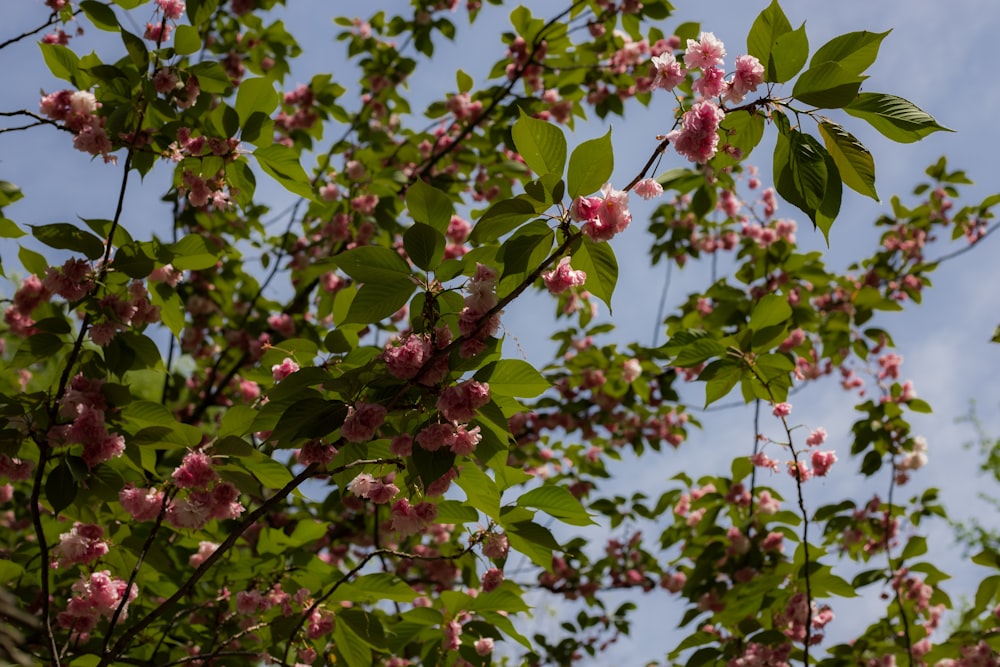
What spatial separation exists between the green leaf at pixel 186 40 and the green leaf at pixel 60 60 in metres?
0.47

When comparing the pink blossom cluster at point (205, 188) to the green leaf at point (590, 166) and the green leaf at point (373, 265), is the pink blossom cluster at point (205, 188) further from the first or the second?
the green leaf at point (590, 166)

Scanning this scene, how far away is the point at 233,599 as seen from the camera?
8.63ft

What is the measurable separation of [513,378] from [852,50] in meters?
0.91

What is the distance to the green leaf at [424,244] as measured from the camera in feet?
4.76

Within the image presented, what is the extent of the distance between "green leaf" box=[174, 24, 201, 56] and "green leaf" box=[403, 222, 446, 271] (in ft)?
4.46

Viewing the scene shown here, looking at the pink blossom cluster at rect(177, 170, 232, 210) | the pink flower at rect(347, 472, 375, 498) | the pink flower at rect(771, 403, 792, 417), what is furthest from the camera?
the pink flower at rect(771, 403, 792, 417)

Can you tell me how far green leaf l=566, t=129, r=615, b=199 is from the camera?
1416 millimetres

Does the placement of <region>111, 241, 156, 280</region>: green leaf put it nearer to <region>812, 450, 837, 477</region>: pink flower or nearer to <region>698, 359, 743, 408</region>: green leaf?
<region>698, 359, 743, 408</region>: green leaf

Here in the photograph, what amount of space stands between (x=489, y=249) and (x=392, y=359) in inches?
A: 12.5

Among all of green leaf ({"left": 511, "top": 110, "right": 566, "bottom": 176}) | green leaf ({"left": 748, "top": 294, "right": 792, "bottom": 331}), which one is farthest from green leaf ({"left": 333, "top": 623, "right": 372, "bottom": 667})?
green leaf ({"left": 748, "top": 294, "right": 792, "bottom": 331})

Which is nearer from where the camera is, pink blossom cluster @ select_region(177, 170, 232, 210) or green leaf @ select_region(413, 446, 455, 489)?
green leaf @ select_region(413, 446, 455, 489)

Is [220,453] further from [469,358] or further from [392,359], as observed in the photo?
[469,358]

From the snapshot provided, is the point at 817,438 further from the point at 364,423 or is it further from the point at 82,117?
the point at 82,117

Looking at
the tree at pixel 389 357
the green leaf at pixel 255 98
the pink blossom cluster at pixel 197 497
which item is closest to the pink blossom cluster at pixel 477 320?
the tree at pixel 389 357
